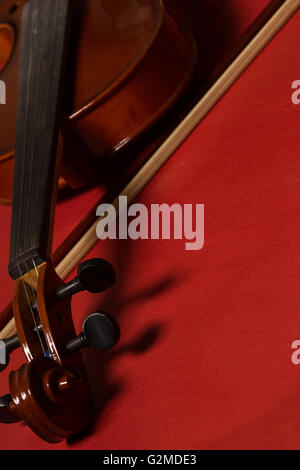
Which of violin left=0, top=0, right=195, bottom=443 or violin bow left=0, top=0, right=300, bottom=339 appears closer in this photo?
violin left=0, top=0, right=195, bottom=443

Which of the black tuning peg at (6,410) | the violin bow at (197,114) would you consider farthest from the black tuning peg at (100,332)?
the violin bow at (197,114)

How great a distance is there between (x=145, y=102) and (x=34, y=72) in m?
0.27

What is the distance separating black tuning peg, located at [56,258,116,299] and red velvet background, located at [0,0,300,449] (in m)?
0.15

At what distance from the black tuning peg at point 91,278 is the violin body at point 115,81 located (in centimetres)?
41

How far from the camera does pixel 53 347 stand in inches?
34.0

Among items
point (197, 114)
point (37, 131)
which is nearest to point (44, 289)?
point (37, 131)

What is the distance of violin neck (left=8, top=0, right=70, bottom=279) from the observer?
1.02m

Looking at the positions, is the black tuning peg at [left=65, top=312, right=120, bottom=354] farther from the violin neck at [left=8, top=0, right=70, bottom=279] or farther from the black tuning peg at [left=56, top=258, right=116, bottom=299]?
the violin neck at [left=8, top=0, right=70, bottom=279]

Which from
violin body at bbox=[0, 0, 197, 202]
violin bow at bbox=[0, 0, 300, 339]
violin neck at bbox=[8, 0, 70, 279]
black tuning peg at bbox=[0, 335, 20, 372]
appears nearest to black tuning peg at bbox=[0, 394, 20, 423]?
black tuning peg at bbox=[0, 335, 20, 372]

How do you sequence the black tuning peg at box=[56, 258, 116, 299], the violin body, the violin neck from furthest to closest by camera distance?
the violin body, the violin neck, the black tuning peg at box=[56, 258, 116, 299]

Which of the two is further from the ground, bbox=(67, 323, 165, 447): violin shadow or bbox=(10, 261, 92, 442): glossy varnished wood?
bbox=(10, 261, 92, 442): glossy varnished wood

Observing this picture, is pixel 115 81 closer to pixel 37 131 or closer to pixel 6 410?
pixel 37 131

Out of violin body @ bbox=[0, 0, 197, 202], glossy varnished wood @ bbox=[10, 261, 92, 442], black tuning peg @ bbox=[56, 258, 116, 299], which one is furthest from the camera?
violin body @ bbox=[0, 0, 197, 202]

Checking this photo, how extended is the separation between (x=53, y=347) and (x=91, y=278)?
0.11 metres
